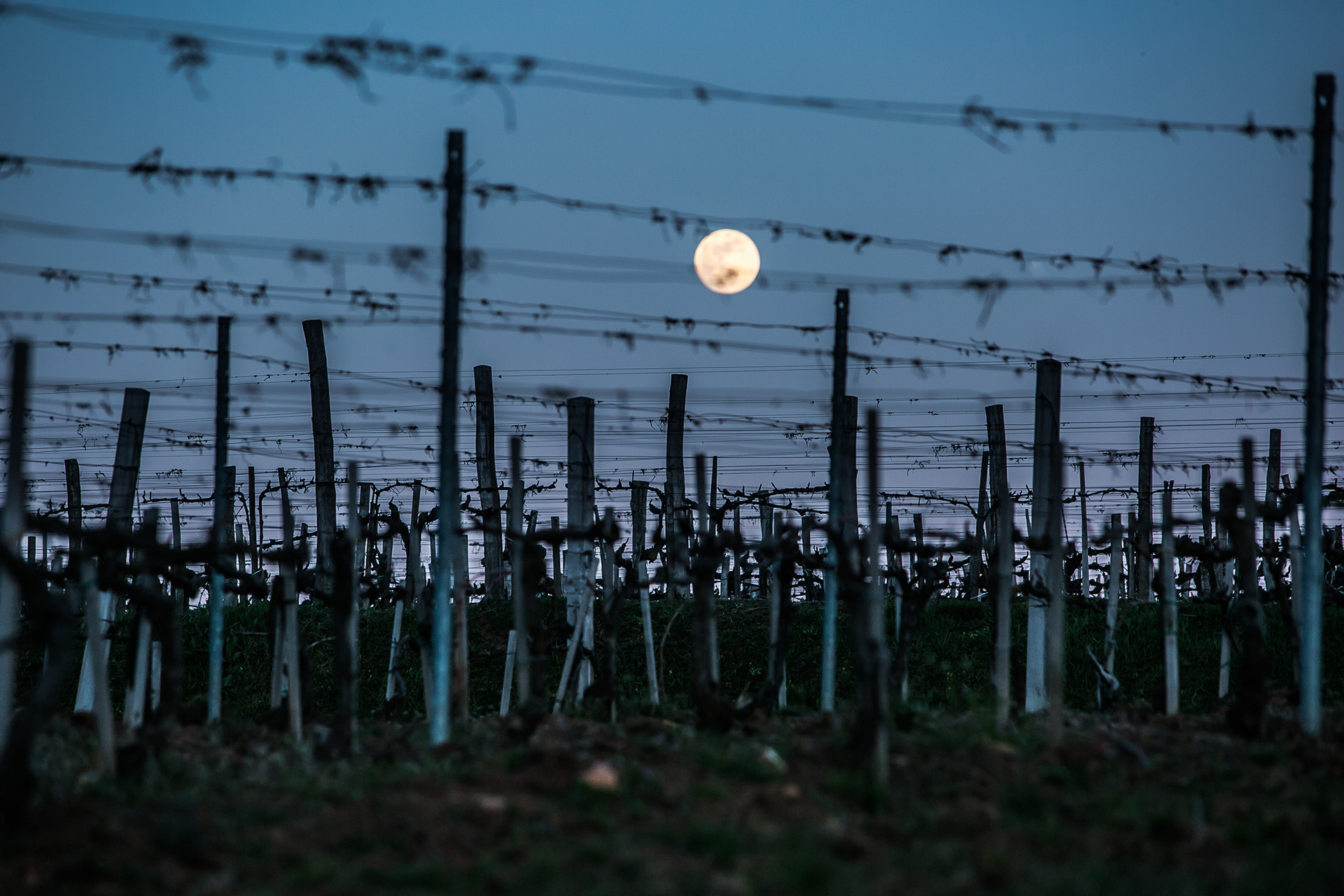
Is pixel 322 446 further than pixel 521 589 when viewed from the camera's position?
Yes

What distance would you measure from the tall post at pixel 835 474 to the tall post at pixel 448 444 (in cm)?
431

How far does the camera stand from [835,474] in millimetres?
12836

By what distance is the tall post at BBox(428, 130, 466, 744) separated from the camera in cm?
984

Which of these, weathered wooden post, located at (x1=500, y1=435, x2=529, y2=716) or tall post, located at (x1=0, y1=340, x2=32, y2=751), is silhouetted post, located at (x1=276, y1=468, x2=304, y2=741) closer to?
weathered wooden post, located at (x1=500, y1=435, x2=529, y2=716)

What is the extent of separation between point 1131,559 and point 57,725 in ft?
70.6

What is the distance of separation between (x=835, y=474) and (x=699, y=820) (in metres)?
6.54

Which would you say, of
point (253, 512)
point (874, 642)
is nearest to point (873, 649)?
point (874, 642)

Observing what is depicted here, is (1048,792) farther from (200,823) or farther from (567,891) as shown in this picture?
(200,823)

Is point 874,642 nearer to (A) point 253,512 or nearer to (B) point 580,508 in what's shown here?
(B) point 580,508

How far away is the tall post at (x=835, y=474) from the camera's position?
12.6 m

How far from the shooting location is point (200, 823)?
6750 millimetres

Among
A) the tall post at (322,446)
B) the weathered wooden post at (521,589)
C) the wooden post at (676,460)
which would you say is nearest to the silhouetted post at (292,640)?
the weathered wooden post at (521,589)

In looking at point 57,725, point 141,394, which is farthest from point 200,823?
point 141,394

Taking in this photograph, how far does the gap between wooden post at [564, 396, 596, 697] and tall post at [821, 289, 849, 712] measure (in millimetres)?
2751
